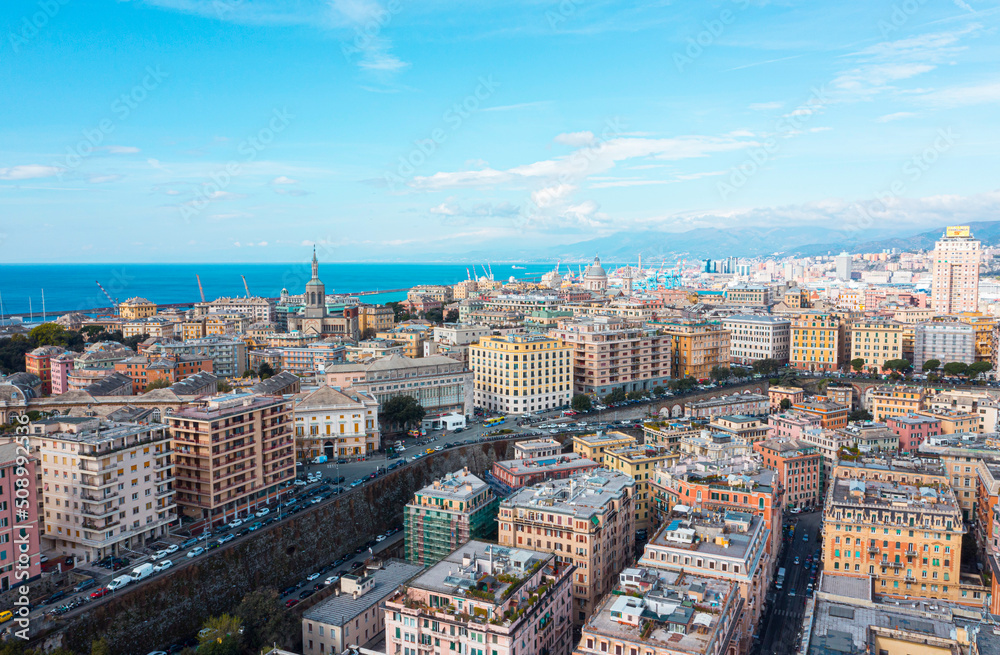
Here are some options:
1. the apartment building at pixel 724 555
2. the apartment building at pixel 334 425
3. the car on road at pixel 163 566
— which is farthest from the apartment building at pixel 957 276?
the car on road at pixel 163 566

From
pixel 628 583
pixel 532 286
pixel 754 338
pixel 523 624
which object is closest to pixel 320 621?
pixel 523 624

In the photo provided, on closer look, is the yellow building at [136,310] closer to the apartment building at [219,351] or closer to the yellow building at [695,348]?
the apartment building at [219,351]

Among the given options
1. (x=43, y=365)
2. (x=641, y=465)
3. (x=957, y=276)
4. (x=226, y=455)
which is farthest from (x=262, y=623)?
(x=957, y=276)

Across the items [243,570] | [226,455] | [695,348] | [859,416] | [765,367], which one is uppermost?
[695,348]

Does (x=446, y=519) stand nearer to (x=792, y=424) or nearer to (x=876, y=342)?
(x=792, y=424)

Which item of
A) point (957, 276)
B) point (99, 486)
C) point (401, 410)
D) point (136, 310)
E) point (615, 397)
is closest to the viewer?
point (99, 486)

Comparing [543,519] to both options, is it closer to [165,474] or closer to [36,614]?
[165,474]
